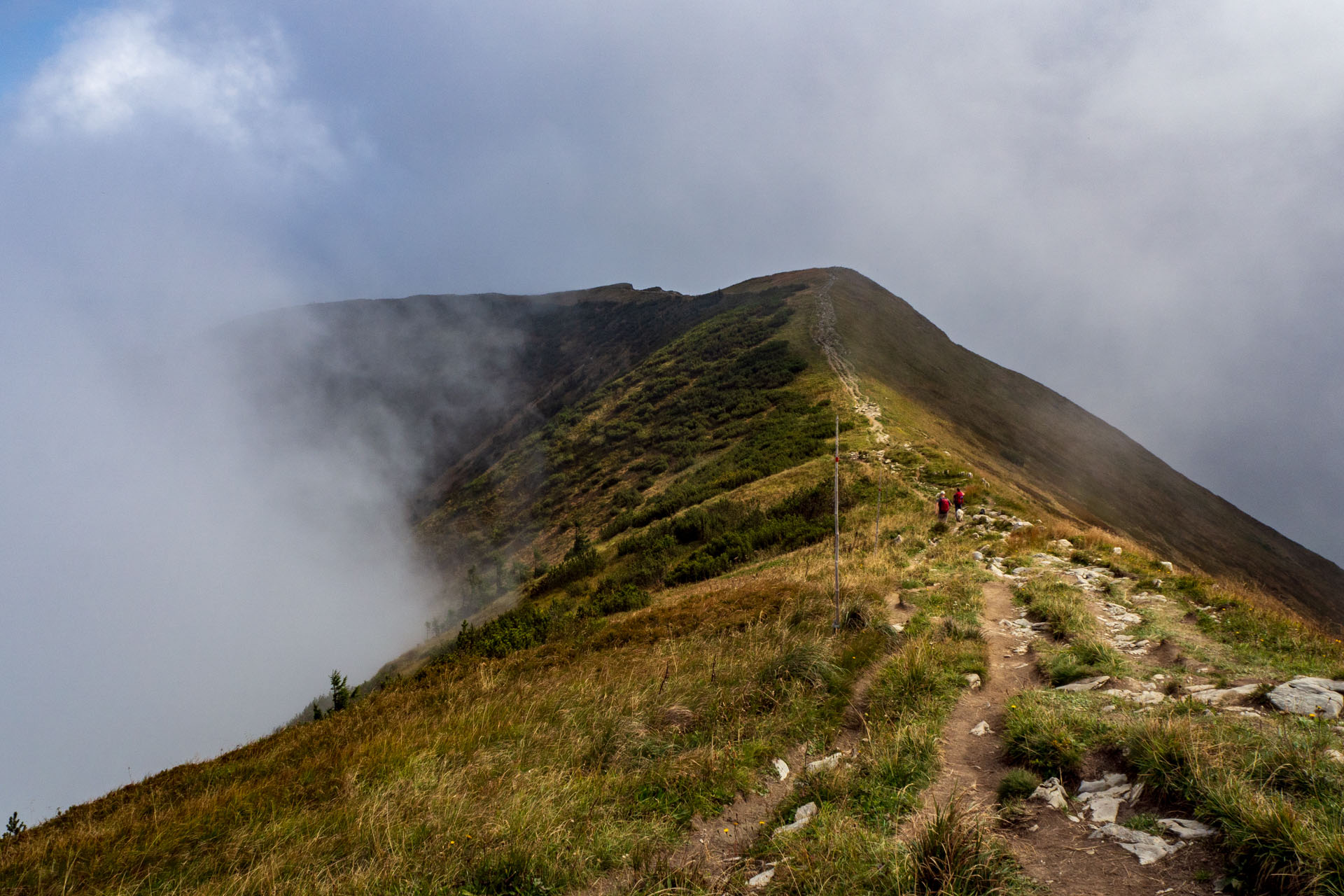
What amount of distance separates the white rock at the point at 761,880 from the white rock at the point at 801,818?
1.43 ft

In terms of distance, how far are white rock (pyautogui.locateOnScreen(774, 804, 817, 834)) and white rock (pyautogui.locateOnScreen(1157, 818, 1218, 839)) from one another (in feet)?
7.45

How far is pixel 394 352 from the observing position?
347ft

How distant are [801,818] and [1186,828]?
97.5 inches

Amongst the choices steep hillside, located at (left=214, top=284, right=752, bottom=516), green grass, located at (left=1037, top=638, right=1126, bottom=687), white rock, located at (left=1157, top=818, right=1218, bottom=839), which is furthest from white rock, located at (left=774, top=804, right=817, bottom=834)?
steep hillside, located at (left=214, top=284, right=752, bottom=516)

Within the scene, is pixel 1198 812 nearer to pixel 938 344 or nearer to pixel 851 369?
pixel 851 369

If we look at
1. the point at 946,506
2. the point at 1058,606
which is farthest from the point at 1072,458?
the point at 1058,606

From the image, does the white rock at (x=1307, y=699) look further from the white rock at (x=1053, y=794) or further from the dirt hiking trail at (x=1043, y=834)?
the white rock at (x=1053, y=794)

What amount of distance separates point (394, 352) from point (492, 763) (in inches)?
4464

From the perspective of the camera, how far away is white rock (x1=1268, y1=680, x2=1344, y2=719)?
16.0 feet

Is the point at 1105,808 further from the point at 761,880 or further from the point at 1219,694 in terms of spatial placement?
the point at 1219,694

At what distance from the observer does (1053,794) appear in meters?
4.37

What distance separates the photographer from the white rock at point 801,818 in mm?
4375

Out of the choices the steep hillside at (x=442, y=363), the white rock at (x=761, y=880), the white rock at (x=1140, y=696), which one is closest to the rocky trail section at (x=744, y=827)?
the white rock at (x=761, y=880)

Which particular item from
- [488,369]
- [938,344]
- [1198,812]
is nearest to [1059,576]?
[1198,812]
